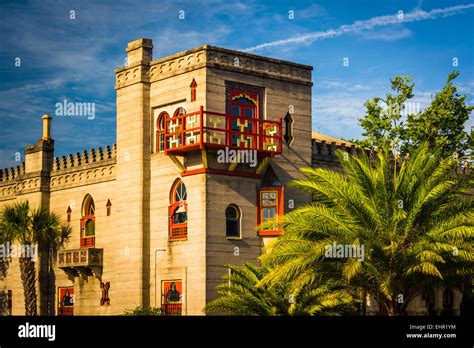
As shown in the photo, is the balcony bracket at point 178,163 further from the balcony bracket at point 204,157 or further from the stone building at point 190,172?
the balcony bracket at point 204,157

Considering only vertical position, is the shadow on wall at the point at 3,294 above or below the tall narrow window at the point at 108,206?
below

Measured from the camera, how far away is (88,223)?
156ft

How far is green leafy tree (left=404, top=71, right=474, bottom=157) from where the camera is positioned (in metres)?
52.0

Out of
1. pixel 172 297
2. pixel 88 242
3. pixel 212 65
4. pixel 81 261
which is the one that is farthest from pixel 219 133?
pixel 88 242

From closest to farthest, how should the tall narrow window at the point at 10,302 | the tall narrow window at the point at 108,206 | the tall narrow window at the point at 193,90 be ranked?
the tall narrow window at the point at 193,90 → the tall narrow window at the point at 108,206 → the tall narrow window at the point at 10,302

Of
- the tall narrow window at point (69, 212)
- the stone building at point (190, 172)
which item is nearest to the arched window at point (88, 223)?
the stone building at point (190, 172)

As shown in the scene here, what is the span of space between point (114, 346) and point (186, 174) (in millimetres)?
18535

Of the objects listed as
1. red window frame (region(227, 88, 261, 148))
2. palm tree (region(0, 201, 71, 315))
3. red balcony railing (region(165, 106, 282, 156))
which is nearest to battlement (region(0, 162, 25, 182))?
palm tree (region(0, 201, 71, 315))

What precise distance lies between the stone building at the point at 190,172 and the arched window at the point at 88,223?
1.85 ft

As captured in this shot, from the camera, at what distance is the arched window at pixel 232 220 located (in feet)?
133

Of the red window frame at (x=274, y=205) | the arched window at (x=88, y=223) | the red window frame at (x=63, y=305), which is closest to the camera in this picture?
the red window frame at (x=274, y=205)

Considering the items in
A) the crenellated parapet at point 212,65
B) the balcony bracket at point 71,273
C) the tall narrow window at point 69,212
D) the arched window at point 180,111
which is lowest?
the balcony bracket at point 71,273

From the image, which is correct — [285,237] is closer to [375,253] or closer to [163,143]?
[375,253]

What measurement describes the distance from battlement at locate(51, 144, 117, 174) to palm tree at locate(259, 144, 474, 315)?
13.9 m
